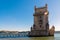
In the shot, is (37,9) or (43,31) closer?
(43,31)

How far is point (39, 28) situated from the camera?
67688mm

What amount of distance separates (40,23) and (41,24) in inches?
29.8

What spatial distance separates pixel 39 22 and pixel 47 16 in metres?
4.62

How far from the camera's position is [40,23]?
227 feet

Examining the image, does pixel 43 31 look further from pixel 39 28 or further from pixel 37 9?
pixel 37 9

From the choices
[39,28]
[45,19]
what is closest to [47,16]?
[45,19]

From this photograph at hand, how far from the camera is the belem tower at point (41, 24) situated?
218 feet

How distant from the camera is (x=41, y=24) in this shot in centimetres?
6875

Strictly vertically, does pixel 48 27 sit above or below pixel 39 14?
below

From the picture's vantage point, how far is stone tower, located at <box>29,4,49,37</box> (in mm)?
66381

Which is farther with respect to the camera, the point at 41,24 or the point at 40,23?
the point at 40,23

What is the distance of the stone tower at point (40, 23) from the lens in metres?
66.4

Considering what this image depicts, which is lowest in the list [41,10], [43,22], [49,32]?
[49,32]

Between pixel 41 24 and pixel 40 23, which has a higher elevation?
pixel 40 23
